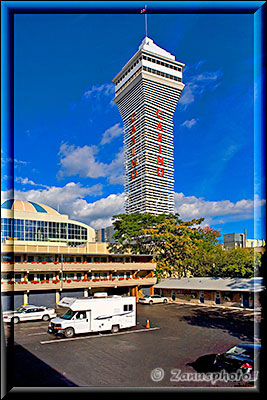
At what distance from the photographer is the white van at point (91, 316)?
2042 centimetres

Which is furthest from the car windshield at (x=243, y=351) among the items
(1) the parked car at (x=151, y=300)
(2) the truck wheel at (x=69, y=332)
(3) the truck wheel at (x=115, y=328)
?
(1) the parked car at (x=151, y=300)

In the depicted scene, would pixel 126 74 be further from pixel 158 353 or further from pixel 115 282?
pixel 158 353

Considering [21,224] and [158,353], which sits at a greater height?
[21,224]

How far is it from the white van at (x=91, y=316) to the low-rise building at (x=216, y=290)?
13705 millimetres

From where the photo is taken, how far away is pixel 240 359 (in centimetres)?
1248

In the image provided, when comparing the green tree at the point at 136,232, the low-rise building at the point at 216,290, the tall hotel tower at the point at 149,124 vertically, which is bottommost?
the low-rise building at the point at 216,290

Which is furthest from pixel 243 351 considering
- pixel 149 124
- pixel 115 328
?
pixel 149 124

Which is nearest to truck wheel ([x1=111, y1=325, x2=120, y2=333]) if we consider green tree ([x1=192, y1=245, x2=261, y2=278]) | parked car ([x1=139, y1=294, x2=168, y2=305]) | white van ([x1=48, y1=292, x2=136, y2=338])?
white van ([x1=48, y1=292, x2=136, y2=338])

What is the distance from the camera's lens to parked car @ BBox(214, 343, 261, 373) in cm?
1225

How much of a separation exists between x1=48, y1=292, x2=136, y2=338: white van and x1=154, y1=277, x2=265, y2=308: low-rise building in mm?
13705

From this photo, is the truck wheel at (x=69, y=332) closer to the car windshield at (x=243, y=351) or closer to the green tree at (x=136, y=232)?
the car windshield at (x=243, y=351)

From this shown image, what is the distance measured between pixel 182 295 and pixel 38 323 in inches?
771

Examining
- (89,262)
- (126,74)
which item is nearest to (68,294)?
(89,262)

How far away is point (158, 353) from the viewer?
55.1 feet
